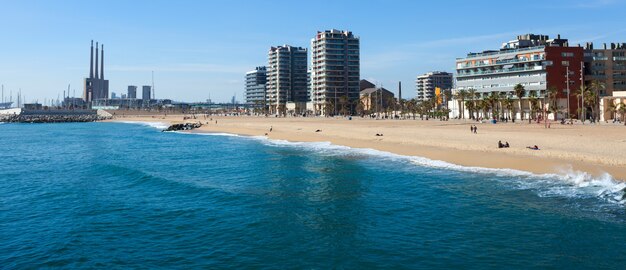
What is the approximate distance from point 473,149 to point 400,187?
18.7m

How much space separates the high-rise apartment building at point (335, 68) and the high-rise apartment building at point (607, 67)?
89786 millimetres

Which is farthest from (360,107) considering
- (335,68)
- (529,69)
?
(529,69)

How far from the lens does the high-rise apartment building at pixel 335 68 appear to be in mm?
186000

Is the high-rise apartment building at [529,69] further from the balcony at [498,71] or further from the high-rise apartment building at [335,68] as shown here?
the high-rise apartment building at [335,68]

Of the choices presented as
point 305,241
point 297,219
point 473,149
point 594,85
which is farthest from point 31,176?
point 594,85

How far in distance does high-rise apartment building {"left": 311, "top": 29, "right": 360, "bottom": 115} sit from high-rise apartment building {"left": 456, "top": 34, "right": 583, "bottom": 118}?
7073 centimetres

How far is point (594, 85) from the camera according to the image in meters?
86.0

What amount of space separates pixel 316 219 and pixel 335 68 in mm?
171216

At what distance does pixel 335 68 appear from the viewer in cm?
18800

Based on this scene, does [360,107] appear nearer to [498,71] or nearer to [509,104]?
[498,71]

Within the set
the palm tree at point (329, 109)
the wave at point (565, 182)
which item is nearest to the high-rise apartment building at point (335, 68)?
the palm tree at point (329, 109)

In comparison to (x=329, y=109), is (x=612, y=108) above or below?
below

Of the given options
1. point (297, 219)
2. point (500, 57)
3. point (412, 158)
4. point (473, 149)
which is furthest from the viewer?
point (500, 57)

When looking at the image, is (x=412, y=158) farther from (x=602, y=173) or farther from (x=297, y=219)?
(x=297, y=219)
